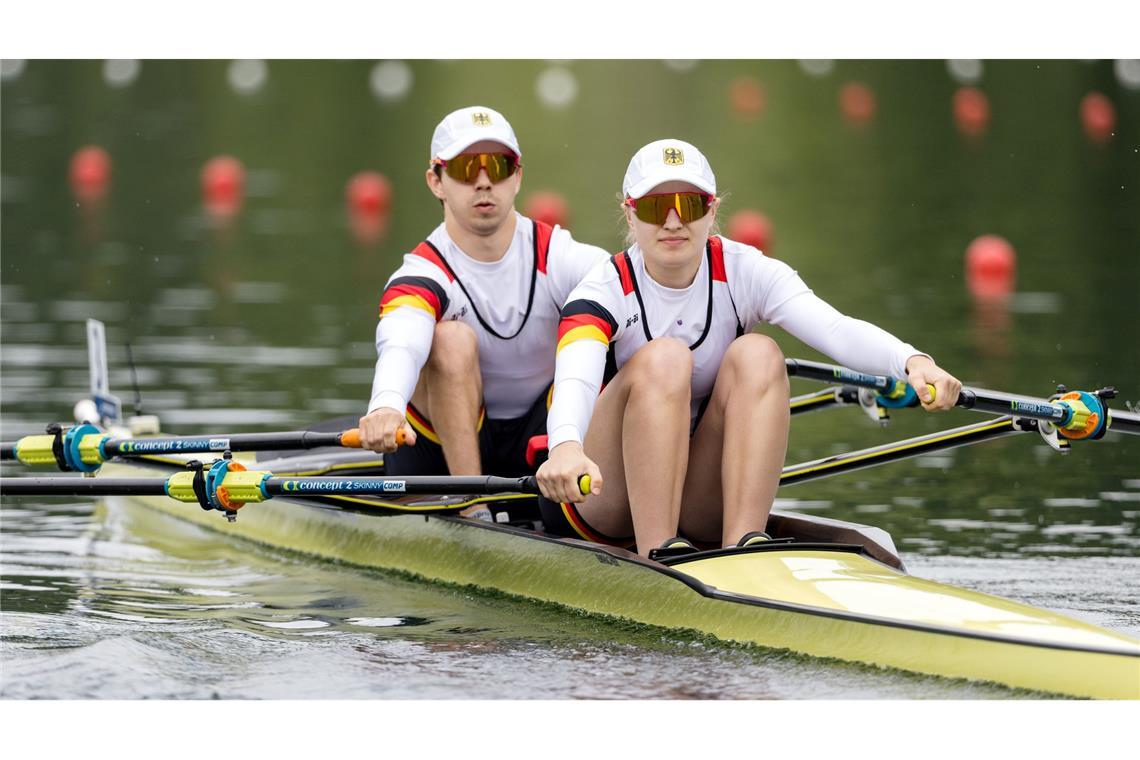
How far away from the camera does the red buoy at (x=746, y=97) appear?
2930cm

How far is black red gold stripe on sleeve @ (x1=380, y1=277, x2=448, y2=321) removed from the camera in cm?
598

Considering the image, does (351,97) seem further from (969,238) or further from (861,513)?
(861,513)

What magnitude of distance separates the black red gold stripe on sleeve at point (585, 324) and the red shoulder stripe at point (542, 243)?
2.80 ft

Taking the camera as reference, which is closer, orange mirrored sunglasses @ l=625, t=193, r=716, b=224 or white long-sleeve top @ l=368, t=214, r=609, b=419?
orange mirrored sunglasses @ l=625, t=193, r=716, b=224

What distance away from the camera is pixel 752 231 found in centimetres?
1688

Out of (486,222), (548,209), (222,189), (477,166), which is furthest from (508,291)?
(222,189)

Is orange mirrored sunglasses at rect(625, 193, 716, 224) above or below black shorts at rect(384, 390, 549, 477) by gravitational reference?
above

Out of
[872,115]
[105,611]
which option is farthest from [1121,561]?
[872,115]

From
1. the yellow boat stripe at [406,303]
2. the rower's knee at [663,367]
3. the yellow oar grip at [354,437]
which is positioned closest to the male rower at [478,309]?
the yellow boat stripe at [406,303]

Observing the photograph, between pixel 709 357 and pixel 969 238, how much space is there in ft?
40.6

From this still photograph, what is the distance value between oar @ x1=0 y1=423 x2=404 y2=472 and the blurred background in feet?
9.70

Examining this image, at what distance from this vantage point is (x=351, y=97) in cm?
2948

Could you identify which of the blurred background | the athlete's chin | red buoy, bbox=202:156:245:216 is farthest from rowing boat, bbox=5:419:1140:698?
red buoy, bbox=202:156:245:216

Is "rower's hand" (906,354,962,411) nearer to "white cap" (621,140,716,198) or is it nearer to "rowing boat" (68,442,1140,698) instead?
"rowing boat" (68,442,1140,698)
